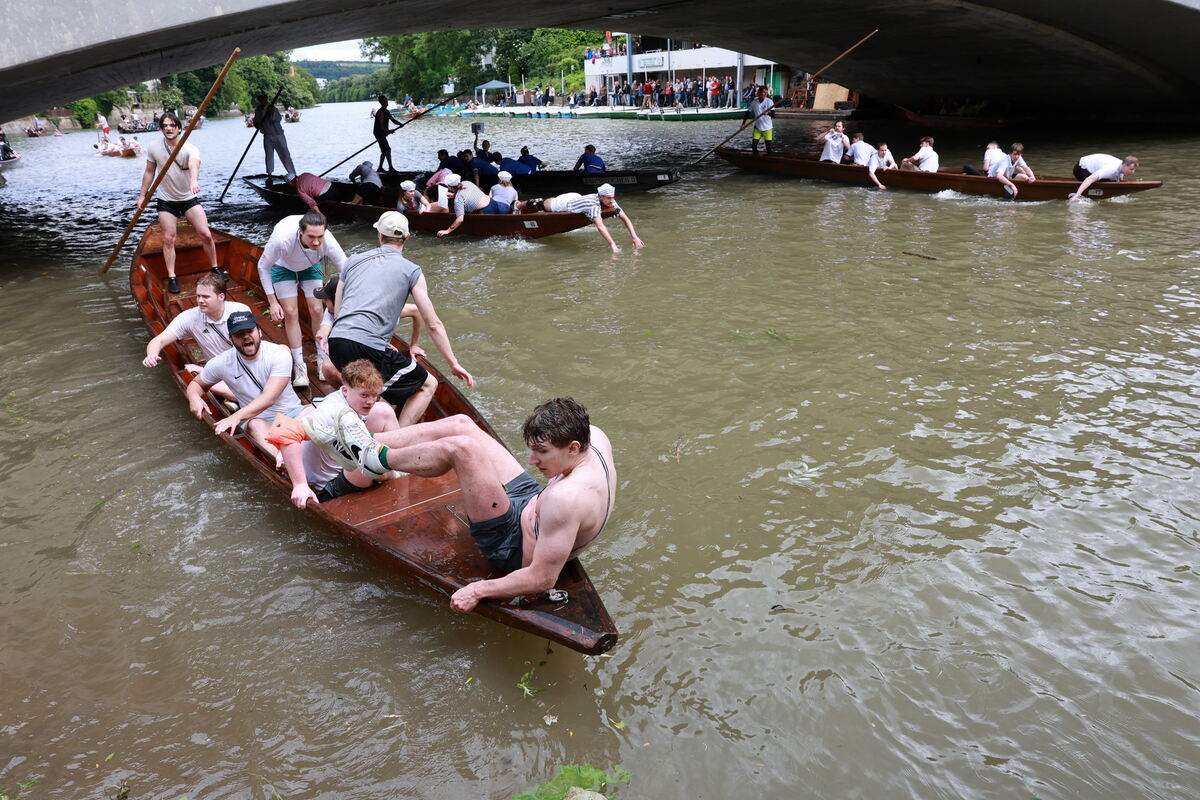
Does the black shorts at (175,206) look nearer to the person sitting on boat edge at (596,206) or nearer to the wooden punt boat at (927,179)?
the person sitting on boat edge at (596,206)

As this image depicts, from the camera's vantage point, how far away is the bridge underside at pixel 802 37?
9188 millimetres

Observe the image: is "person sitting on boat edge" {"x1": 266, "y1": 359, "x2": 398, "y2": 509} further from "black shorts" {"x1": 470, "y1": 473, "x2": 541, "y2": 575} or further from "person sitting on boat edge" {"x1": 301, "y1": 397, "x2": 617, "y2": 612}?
"black shorts" {"x1": 470, "y1": 473, "x2": 541, "y2": 575}

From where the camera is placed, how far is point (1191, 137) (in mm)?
19266

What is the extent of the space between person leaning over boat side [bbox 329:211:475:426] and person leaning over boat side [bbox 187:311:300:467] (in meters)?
0.38

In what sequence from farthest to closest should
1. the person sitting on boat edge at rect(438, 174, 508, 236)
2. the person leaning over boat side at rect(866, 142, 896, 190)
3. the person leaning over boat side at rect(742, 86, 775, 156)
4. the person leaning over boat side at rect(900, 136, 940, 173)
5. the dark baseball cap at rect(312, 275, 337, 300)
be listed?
the person leaning over boat side at rect(742, 86, 775, 156)
the person leaning over boat side at rect(866, 142, 896, 190)
the person leaning over boat side at rect(900, 136, 940, 173)
the person sitting on boat edge at rect(438, 174, 508, 236)
the dark baseball cap at rect(312, 275, 337, 300)

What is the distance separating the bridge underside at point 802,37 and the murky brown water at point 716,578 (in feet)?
12.3

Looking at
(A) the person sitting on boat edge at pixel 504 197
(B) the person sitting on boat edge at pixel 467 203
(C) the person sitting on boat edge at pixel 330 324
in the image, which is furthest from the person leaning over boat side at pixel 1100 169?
(C) the person sitting on boat edge at pixel 330 324

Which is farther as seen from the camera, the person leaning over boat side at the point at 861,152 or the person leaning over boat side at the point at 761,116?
the person leaning over boat side at the point at 761,116

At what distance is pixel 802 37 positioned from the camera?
2272 cm

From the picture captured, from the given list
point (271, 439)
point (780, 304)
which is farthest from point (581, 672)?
point (780, 304)

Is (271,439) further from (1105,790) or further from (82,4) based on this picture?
(82,4)

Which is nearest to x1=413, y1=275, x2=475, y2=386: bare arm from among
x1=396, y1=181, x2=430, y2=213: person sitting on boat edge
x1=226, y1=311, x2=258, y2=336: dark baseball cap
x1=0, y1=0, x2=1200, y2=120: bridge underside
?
x1=226, y1=311, x2=258, y2=336: dark baseball cap

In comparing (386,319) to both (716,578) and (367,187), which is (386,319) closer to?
(716,578)

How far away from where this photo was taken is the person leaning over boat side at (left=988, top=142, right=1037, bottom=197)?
43.6 feet
